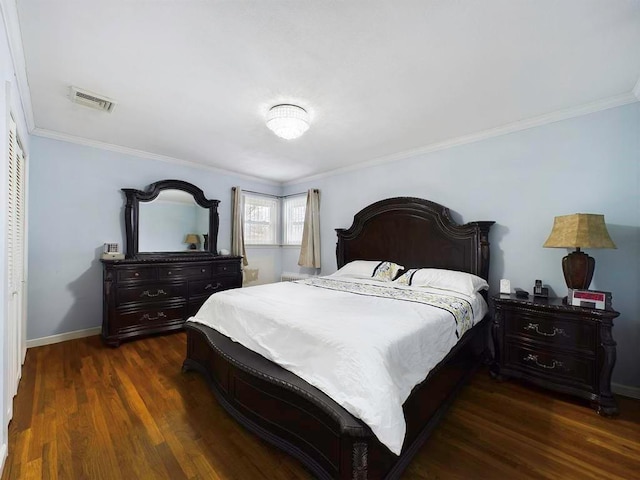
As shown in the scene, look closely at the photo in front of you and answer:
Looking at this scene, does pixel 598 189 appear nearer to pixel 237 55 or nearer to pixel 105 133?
pixel 237 55

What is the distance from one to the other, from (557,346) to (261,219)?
447cm

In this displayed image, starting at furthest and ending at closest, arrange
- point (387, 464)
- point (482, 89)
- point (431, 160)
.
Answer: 1. point (431, 160)
2. point (482, 89)
3. point (387, 464)

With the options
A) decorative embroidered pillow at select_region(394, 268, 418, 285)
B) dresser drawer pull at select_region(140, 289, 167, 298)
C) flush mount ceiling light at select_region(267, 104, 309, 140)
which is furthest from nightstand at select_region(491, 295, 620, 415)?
dresser drawer pull at select_region(140, 289, 167, 298)

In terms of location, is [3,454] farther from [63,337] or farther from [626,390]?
[626,390]

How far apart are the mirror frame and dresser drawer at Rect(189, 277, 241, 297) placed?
16.7 inches

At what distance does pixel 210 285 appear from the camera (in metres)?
3.93

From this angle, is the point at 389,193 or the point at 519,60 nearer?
the point at 519,60

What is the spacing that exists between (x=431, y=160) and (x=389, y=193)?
2.23 feet

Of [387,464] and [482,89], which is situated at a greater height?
[482,89]

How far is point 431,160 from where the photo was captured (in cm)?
339

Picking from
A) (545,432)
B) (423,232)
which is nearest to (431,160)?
(423,232)

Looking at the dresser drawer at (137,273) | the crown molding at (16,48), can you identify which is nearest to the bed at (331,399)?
the dresser drawer at (137,273)

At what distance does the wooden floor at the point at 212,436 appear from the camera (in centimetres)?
145

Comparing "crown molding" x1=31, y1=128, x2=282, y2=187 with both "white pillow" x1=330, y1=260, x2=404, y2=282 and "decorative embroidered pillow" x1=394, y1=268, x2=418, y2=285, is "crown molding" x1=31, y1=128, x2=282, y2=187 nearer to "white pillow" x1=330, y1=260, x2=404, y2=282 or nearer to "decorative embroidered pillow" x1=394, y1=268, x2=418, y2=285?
"white pillow" x1=330, y1=260, x2=404, y2=282
